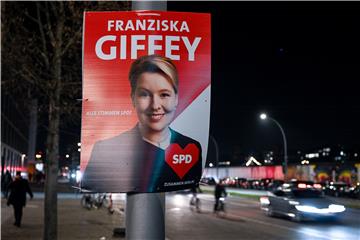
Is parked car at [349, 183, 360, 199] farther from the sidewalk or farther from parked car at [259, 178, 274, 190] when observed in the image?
the sidewalk

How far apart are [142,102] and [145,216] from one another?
66cm

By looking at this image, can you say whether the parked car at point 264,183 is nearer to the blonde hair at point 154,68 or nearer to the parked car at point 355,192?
the parked car at point 355,192

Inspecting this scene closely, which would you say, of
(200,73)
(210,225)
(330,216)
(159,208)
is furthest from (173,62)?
(330,216)

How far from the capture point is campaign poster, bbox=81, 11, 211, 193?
317cm

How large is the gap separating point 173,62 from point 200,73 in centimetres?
18

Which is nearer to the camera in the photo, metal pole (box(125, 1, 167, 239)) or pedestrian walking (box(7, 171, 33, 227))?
metal pole (box(125, 1, 167, 239))

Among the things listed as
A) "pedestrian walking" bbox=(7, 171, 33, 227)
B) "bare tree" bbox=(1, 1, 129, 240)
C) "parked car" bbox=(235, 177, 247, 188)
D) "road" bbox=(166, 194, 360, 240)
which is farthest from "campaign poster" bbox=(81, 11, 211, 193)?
"parked car" bbox=(235, 177, 247, 188)

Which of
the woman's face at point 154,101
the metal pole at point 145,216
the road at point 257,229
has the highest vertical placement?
the woman's face at point 154,101

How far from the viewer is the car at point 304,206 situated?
2138cm

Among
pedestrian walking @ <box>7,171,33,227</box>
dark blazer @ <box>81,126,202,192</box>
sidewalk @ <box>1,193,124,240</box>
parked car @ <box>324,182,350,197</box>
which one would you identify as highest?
dark blazer @ <box>81,126,202,192</box>

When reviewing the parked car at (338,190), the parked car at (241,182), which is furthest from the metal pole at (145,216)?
the parked car at (241,182)

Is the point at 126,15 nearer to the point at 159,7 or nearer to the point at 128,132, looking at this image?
the point at 159,7

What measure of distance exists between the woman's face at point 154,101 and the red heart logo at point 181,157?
0.14 meters

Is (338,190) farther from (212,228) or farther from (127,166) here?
(127,166)
